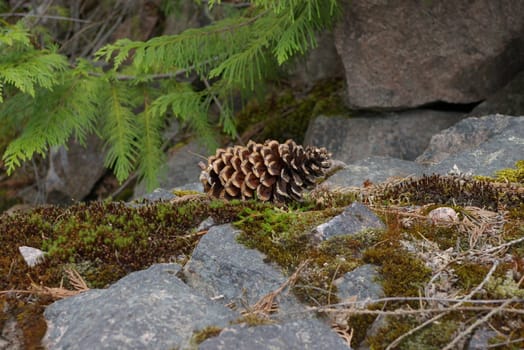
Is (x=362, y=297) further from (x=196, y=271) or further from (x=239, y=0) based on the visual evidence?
(x=239, y=0)

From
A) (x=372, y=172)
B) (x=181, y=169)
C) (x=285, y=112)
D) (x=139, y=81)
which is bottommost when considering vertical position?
(x=181, y=169)

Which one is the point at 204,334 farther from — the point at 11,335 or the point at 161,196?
the point at 161,196

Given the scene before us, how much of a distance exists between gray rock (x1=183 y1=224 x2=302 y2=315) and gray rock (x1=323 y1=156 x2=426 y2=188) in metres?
1.31

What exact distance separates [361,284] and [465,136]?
2.42m

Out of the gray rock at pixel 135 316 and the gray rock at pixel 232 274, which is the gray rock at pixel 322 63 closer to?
the gray rock at pixel 232 274

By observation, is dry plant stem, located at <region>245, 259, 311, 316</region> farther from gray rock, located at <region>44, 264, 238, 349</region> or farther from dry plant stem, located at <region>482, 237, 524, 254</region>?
dry plant stem, located at <region>482, 237, 524, 254</region>

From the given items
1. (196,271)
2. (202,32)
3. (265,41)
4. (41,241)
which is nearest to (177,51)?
(202,32)

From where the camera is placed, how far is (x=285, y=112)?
6.50m

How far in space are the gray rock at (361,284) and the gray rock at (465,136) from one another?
198cm

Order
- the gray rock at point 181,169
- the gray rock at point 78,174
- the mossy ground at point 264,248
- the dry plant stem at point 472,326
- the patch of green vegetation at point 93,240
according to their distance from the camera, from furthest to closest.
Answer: the gray rock at point 78,174
the gray rock at point 181,169
the patch of green vegetation at point 93,240
the mossy ground at point 264,248
the dry plant stem at point 472,326

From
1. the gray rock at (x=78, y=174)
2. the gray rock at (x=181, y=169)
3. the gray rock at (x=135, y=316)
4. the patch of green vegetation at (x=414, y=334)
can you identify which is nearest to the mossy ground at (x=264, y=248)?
the patch of green vegetation at (x=414, y=334)

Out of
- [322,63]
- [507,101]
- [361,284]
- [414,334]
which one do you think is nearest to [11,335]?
[361,284]

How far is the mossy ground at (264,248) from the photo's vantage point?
7.08 ft

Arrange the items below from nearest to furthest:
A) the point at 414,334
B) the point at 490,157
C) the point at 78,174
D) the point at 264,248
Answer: the point at 414,334 < the point at 264,248 < the point at 490,157 < the point at 78,174
